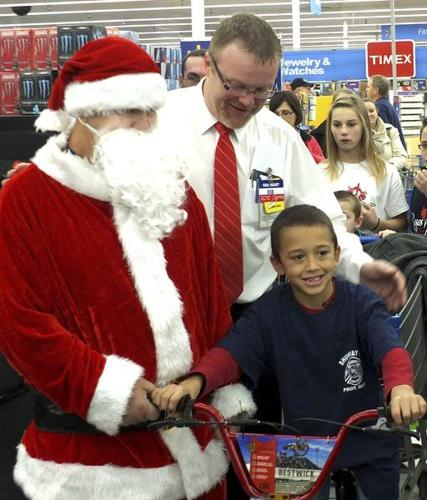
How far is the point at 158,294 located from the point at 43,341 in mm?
316

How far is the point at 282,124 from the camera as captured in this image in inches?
118

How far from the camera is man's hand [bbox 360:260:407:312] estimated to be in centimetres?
265

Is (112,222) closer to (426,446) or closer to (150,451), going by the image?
(150,451)

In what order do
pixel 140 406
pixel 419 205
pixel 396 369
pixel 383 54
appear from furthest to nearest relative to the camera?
pixel 383 54 < pixel 419 205 < pixel 396 369 < pixel 140 406

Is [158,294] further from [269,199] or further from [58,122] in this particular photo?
[269,199]

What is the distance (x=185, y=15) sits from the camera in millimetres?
27844

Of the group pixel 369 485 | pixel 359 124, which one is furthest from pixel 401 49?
Result: pixel 369 485

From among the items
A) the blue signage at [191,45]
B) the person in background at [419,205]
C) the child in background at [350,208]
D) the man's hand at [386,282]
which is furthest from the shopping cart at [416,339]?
the blue signage at [191,45]

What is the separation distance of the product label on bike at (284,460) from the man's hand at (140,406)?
234mm

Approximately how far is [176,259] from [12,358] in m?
0.48

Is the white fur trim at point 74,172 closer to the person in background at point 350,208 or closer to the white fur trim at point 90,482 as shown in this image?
the white fur trim at point 90,482

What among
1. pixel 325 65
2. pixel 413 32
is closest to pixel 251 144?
pixel 325 65

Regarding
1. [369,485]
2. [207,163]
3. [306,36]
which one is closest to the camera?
[369,485]

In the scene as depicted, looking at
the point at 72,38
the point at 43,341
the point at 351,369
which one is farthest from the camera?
the point at 72,38
